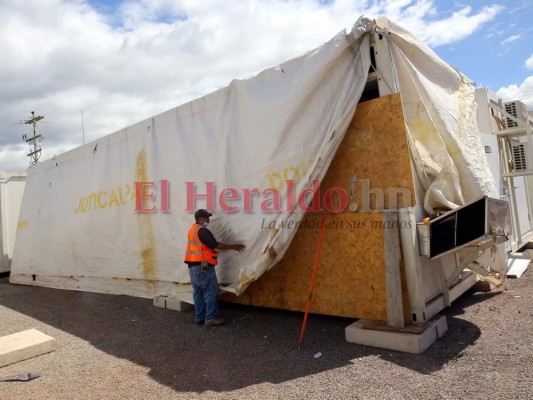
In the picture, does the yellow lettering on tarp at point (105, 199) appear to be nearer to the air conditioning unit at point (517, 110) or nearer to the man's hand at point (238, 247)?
the man's hand at point (238, 247)

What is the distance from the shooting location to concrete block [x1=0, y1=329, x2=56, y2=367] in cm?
439

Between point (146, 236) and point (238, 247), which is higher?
point (146, 236)

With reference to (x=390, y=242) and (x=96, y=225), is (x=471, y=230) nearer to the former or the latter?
(x=390, y=242)

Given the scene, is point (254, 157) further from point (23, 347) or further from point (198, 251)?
point (23, 347)

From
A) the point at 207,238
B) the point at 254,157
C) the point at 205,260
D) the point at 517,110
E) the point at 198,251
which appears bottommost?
the point at 205,260

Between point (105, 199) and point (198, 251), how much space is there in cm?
330

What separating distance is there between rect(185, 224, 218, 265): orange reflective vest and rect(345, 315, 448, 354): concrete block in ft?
6.17

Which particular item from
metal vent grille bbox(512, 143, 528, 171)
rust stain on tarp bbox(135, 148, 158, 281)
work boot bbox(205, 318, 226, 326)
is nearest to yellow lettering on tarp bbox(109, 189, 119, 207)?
rust stain on tarp bbox(135, 148, 158, 281)

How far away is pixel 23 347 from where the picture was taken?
4.52 metres

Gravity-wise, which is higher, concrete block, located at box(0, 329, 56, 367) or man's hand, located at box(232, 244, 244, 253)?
man's hand, located at box(232, 244, 244, 253)

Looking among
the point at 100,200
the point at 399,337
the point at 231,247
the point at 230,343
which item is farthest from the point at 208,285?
the point at 100,200

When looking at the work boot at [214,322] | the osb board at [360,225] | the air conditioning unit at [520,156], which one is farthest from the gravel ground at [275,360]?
the air conditioning unit at [520,156]

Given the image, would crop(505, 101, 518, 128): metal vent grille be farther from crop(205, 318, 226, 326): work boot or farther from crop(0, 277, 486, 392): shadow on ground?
crop(205, 318, 226, 326): work boot

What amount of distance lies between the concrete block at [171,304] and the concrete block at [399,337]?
2725 millimetres
